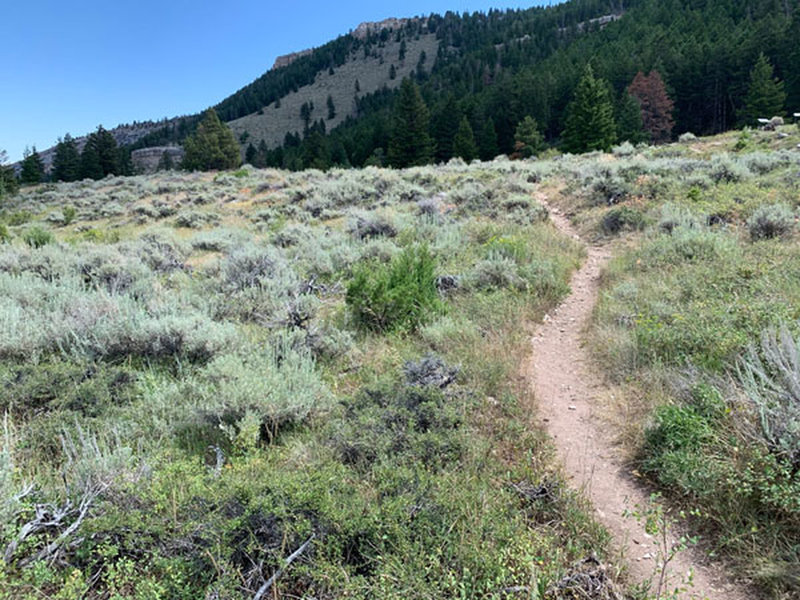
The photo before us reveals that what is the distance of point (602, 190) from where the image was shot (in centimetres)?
1312

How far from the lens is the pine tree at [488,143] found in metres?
48.6

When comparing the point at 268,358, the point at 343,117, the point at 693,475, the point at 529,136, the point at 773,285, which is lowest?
the point at 693,475

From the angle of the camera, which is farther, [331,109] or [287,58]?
[287,58]

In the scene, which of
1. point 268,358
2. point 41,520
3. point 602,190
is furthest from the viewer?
point 602,190

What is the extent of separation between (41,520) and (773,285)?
6831 millimetres

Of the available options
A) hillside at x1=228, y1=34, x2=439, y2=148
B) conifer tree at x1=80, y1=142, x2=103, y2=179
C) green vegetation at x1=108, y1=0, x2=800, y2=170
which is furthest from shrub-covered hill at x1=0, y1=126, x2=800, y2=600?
hillside at x1=228, y1=34, x2=439, y2=148

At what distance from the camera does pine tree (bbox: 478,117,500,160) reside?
4859 cm

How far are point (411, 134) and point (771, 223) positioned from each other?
4364cm

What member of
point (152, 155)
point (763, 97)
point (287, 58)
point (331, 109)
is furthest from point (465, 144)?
point (287, 58)

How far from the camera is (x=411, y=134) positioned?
46.6 meters

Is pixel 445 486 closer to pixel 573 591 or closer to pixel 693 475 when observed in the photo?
pixel 573 591

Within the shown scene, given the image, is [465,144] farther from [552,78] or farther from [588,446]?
[588,446]

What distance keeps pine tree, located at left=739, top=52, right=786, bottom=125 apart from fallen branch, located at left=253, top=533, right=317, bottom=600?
5120 centimetres

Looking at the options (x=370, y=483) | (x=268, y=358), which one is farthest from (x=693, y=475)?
(x=268, y=358)
